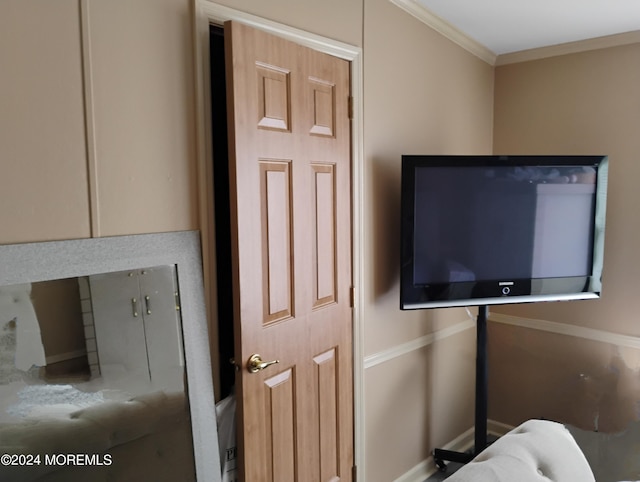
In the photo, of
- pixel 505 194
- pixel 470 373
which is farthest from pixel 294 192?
pixel 470 373

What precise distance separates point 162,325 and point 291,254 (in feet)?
1.81

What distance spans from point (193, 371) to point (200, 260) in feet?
1.20

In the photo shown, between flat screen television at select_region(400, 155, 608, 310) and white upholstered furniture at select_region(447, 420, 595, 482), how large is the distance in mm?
1132

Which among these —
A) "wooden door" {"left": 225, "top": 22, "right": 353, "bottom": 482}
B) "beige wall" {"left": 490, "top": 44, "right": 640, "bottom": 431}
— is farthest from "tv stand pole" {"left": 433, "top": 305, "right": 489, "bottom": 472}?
"wooden door" {"left": 225, "top": 22, "right": 353, "bottom": 482}

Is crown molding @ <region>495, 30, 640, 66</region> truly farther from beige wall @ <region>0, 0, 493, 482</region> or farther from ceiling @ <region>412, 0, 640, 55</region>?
beige wall @ <region>0, 0, 493, 482</region>

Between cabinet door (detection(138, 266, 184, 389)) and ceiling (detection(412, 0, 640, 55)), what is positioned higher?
ceiling (detection(412, 0, 640, 55))

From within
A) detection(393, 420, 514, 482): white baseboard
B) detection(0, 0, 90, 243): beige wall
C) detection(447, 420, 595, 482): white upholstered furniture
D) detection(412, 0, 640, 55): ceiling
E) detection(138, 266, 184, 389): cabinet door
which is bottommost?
detection(393, 420, 514, 482): white baseboard

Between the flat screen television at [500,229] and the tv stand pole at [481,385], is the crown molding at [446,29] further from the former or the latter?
the tv stand pole at [481,385]

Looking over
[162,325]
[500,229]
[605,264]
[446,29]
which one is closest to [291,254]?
[162,325]

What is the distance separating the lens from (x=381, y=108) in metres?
2.47

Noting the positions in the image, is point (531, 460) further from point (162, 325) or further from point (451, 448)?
point (451, 448)

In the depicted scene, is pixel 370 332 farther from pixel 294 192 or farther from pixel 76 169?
pixel 76 169

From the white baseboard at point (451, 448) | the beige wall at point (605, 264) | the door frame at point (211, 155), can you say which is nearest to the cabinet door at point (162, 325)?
the door frame at point (211, 155)

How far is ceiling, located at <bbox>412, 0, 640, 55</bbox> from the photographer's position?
98.0 inches
